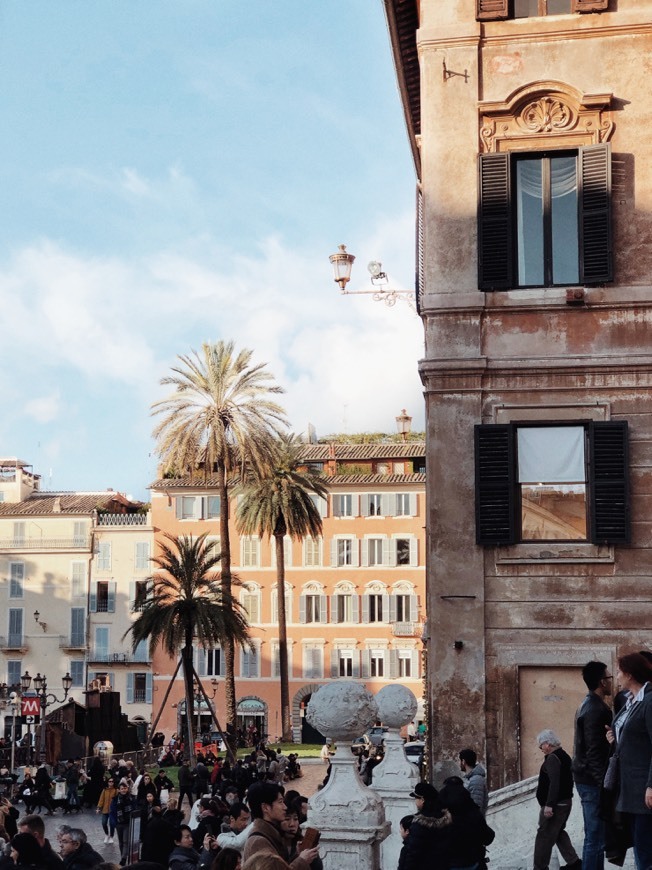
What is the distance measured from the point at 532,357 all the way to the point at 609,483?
6.74 ft

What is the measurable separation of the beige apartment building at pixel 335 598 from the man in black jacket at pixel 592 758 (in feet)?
216

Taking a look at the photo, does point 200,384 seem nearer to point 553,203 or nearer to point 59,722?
point 59,722

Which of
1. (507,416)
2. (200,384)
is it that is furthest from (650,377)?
(200,384)

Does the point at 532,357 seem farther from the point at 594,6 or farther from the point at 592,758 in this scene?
the point at 592,758

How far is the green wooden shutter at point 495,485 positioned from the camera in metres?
18.5

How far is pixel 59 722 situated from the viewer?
51125 mm

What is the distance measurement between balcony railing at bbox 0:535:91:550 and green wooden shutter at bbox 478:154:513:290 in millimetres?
67726

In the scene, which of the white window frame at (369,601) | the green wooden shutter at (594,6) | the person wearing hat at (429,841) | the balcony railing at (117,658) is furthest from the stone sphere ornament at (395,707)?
the balcony railing at (117,658)

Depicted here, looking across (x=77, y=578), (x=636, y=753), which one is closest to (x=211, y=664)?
(x=77, y=578)

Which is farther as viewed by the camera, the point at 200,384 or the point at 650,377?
the point at 200,384

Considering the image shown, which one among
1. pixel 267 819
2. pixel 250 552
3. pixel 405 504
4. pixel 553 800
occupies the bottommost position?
pixel 553 800

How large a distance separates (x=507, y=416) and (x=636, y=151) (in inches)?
164

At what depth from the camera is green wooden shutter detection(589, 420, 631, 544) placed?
59.7ft

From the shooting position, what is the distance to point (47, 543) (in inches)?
3332
